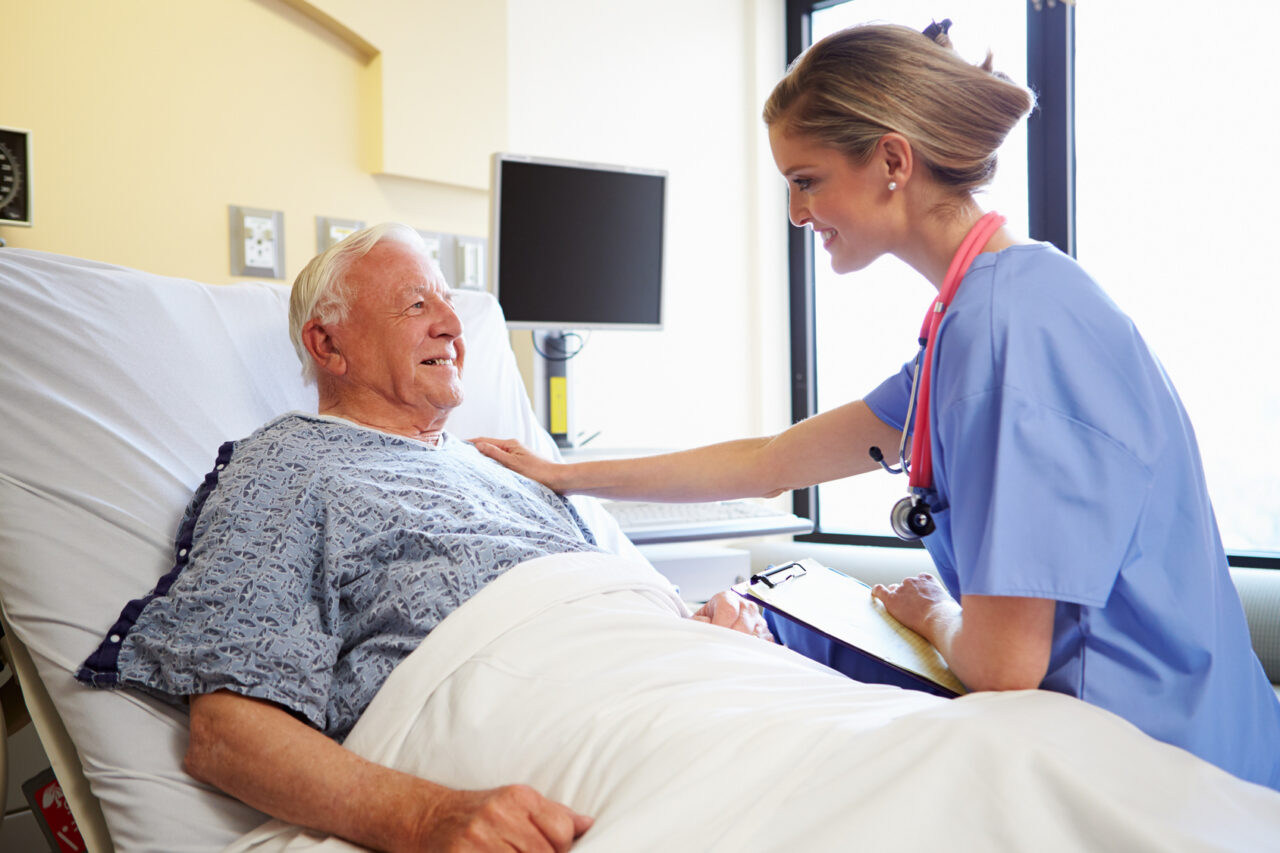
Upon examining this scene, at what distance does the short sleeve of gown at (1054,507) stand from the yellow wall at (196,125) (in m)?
1.86

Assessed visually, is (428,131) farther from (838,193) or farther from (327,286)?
(838,193)

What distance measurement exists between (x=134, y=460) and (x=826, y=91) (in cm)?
96

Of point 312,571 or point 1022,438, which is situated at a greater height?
point 1022,438

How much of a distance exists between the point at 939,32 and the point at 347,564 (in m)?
0.90

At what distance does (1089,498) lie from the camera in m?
0.87

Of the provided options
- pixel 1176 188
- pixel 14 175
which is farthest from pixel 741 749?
pixel 1176 188

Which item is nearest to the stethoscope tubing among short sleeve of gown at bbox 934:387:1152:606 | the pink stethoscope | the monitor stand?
the pink stethoscope

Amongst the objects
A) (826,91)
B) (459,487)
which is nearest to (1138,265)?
(826,91)

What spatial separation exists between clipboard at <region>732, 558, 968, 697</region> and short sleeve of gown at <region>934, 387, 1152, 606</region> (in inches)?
7.4

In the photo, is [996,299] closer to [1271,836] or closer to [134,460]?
[1271,836]

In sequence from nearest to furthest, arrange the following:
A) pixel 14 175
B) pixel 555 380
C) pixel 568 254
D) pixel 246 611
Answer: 1. pixel 246 611
2. pixel 14 175
3. pixel 568 254
4. pixel 555 380

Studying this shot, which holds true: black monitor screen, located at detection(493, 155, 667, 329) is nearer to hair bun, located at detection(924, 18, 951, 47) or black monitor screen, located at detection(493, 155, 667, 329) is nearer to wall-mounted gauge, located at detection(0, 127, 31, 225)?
wall-mounted gauge, located at detection(0, 127, 31, 225)

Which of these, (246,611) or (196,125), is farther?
(196,125)

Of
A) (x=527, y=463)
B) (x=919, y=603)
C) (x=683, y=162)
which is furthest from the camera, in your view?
(x=683, y=162)
